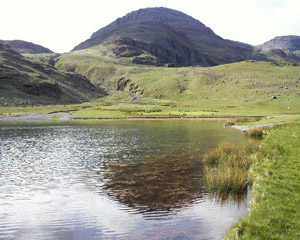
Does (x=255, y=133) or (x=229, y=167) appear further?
(x=255, y=133)

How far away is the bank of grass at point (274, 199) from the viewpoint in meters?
13.2

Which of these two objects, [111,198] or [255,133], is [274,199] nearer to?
[111,198]

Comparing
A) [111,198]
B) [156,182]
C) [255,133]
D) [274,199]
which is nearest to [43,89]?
[255,133]

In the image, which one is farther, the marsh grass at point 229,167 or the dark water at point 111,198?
the marsh grass at point 229,167

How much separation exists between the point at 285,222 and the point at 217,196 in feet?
23.1

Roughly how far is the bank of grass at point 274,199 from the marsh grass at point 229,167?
Result: 844mm

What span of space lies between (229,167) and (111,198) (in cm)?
943

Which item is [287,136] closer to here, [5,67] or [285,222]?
[285,222]

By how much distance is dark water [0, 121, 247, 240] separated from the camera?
15758 millimetres

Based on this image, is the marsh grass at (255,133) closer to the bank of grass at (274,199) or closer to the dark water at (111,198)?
the dark water at (111,198)

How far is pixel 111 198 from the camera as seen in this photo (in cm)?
2091

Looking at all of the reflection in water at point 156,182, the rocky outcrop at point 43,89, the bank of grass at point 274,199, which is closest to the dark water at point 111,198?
the reflection in water at point 156,182

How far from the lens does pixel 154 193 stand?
2170 centimetres

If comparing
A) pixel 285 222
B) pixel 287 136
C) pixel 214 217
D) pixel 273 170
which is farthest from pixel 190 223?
pixel 287 136
